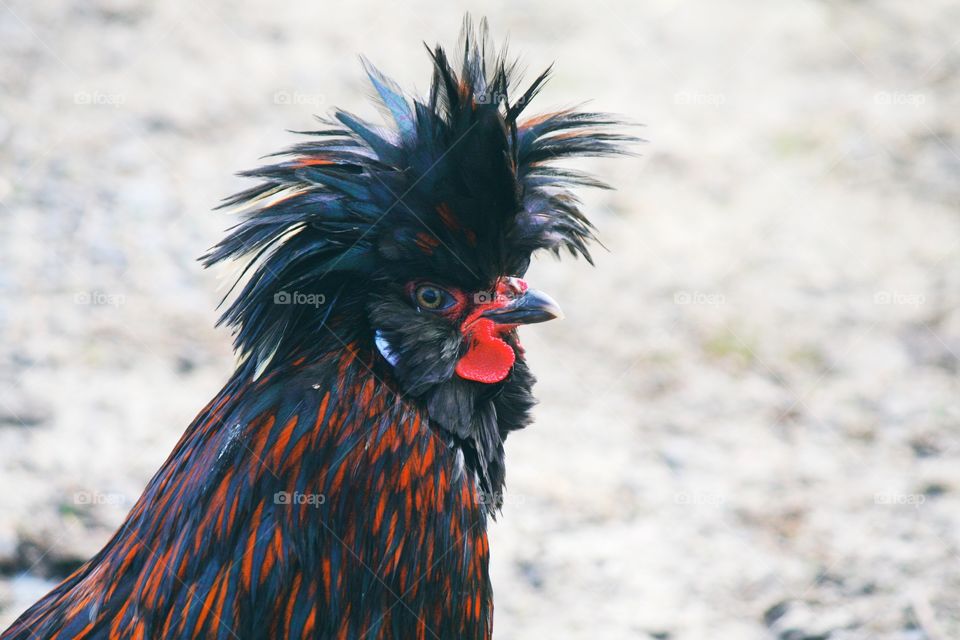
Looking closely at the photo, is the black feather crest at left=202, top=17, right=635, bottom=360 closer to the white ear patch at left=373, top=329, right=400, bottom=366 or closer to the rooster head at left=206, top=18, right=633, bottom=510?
the rooster head at left=206, top=18, right=633, bottom=510

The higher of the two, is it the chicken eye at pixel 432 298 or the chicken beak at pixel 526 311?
the chicken beak at pixel 526 311

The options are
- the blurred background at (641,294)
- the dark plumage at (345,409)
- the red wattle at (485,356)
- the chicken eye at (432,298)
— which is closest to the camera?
the dark plumage at (345,409)

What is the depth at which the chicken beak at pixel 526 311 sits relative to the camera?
312 centimetres

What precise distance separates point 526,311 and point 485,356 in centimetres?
20

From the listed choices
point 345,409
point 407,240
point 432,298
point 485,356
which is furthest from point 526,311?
point 345,409

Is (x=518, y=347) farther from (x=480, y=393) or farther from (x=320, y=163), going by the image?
(x=320, y=163)

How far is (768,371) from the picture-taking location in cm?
662

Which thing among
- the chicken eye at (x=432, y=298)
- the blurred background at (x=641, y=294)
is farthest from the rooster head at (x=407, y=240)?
the blurred background at (x=641, y=294)

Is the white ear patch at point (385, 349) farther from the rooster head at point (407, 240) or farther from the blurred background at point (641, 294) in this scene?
the blurred background at point (641, 294)

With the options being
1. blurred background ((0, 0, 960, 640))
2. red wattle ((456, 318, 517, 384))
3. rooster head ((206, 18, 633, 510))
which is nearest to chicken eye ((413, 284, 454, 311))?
rooster head ((206, 18, 633, 510))

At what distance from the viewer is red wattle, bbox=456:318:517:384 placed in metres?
3.08

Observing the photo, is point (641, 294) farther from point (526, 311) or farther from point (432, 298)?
point (432, 298)

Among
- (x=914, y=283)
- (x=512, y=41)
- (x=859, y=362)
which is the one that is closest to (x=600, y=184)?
(x=859, y=362)

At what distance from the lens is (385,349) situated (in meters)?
2.91
